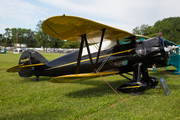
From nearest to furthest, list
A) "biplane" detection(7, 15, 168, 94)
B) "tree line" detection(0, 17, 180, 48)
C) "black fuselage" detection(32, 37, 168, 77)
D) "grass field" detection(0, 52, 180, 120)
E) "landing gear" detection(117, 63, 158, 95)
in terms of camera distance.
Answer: "grass field" detection(0, 52, 180, 120) → "biplane" detection(7, 15, 168, 94) → "landing gear" detection(117, 63, 158, 95) → "black fuselage" detection(32, 37, 168, 77) → "tree line" detection(0, 17, 180, 48)

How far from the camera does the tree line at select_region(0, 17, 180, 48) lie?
50.5 meters

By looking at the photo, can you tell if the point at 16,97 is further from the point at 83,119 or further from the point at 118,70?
the point at 118,70

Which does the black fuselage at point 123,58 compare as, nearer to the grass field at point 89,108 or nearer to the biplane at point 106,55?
the biplane at point 106,55

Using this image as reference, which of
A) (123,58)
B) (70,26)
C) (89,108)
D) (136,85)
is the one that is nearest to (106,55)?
(123,58)

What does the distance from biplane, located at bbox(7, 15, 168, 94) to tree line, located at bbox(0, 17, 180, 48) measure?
3.56 feet

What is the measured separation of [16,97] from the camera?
4.50 m

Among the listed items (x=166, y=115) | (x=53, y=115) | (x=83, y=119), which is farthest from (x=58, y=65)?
(x=166, y=115)

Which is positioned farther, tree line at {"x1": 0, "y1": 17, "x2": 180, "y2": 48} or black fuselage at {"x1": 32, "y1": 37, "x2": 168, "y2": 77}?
tree line at {"x1": 0, "y1": 17, "x2": 180, "y2": 48}

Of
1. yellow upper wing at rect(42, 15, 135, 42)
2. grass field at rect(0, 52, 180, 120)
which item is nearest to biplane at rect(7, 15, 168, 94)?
yellow upper wing at rect(42, 15, 135, 42)

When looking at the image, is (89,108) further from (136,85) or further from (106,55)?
(106,55)

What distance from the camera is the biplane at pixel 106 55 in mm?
4109

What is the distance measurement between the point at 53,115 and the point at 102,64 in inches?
112

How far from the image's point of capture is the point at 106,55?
548cm

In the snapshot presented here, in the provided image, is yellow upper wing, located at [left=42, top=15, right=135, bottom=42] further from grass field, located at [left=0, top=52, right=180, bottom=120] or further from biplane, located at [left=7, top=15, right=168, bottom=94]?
grass field, located at [left=0, top=52, right=180, bottom=120]
